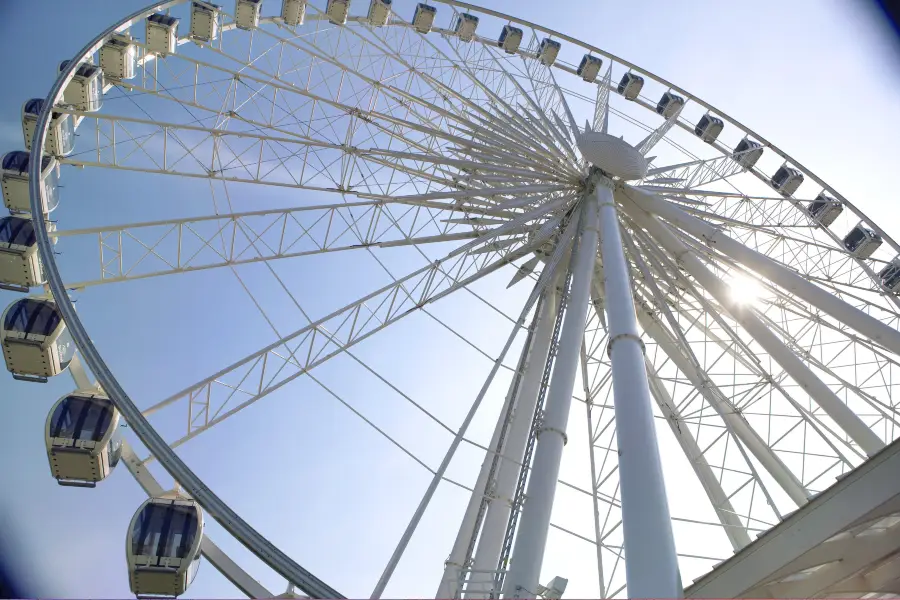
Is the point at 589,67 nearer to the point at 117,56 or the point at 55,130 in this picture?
the point at 117,56

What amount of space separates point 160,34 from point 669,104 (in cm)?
1583

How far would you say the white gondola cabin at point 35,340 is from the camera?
12.2 m

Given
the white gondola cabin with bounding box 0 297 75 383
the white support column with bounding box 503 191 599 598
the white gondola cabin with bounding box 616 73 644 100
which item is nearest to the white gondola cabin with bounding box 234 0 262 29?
the white gondola cabin with bounding box 0 297 75 383

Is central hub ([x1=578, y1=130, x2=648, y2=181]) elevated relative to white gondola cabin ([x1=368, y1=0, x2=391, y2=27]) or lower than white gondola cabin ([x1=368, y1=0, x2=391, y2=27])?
lower

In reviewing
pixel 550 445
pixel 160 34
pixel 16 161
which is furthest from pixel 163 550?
pixel 160 34

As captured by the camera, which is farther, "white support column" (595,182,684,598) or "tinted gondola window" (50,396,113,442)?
"tinted gondola window" (50,396,113,442)

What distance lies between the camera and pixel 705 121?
932 inches

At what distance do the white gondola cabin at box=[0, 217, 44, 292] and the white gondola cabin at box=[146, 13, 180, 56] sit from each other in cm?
682

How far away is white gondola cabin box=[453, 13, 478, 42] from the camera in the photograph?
77.9 feet

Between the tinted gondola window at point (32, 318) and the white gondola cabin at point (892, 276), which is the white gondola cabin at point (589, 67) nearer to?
the white gondola cabin at point (892, 276)

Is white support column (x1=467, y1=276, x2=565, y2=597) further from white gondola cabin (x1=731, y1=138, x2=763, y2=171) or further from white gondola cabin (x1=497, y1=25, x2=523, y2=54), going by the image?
white gondola cabin (x1=497, y1=25, x2=523, y2=54)

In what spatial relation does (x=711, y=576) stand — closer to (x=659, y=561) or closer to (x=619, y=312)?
(x=659, y=561)

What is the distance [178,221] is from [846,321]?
12.1 m

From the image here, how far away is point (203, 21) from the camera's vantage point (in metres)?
19.6
